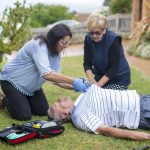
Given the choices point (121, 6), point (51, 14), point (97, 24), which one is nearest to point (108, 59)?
point (97, 24)

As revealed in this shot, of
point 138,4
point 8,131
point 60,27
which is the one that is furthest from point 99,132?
point 138,4

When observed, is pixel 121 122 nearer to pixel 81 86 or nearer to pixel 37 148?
pixel 81 86

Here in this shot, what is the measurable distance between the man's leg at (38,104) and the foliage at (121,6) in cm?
1895

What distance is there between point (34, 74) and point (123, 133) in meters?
1.66

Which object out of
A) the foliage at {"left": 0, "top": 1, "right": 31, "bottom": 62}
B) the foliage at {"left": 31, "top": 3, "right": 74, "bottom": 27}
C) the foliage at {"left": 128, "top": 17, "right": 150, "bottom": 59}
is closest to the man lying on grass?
the foliage at {"left": 0, "top": 1, "right": 31, "bottom": 62}

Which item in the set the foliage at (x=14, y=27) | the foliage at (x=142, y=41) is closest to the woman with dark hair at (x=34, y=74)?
the foliage at (x=14, y=27)

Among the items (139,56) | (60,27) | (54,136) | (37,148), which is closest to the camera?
(37,148)

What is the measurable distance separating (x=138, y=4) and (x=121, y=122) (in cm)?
1603

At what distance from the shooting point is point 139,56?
14.9m

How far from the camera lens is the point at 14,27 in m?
7.75

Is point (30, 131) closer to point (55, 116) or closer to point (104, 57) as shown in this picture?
point (55, 116)

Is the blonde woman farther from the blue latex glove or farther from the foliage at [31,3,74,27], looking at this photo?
the foliage at [31,3,74,27]

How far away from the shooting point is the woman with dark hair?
19.5ft

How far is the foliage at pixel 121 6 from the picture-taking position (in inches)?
998
